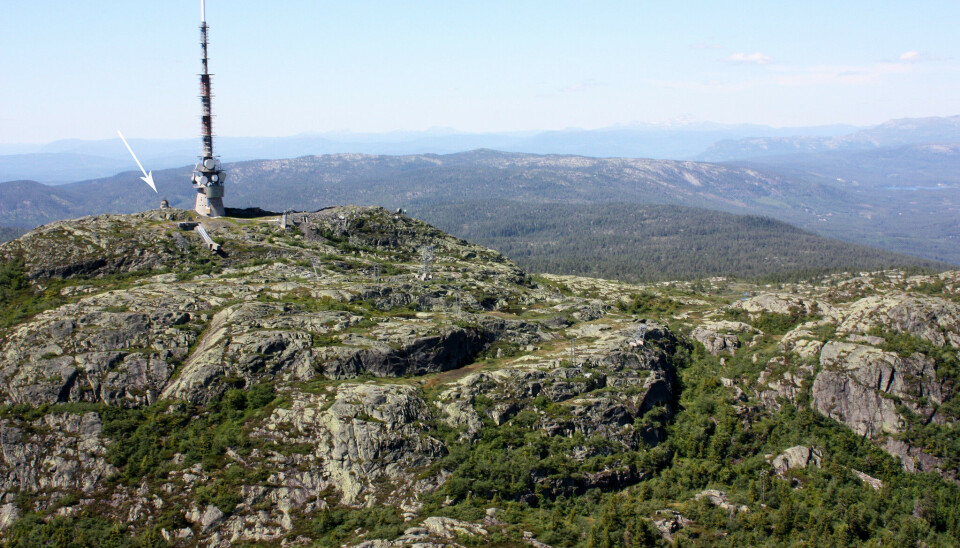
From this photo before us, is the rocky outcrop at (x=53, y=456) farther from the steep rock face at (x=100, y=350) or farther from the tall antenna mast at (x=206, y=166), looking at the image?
the tall antenna mast at (x=206, y=166)

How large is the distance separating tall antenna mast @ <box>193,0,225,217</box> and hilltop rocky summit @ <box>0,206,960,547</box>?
1898 centimetres

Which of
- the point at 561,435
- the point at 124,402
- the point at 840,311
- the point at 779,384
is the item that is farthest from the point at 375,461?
the point at 840,311

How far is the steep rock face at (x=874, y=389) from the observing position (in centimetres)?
7612

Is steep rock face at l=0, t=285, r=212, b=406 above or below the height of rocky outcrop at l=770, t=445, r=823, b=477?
above

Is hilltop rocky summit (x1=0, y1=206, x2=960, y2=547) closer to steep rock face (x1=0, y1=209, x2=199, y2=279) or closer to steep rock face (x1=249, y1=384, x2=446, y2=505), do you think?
steep rock face (x1=249, y1=384, x2=446, y2=505)

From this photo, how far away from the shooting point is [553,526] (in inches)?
2184

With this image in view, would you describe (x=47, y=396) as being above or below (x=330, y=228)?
below

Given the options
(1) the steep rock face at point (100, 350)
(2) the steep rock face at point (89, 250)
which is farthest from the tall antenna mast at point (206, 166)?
(1) the steep rock face at point (100, 350)

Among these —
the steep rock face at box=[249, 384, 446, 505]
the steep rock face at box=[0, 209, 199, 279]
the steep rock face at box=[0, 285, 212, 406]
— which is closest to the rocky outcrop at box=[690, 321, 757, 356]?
the steep rock face at box=[249, 384, 446, 505]

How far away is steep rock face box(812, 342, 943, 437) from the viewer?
250ft

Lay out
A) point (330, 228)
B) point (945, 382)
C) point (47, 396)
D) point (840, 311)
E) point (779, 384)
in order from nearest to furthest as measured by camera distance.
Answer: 1. point (47, 396)
2. point (945, 382)
3. point (779, 384)
4. point (840, 311)
5. point (330, 228)

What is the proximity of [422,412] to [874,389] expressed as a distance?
53.9m

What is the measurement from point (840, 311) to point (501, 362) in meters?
54.0

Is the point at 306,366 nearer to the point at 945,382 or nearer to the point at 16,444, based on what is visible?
the point at 16,444
